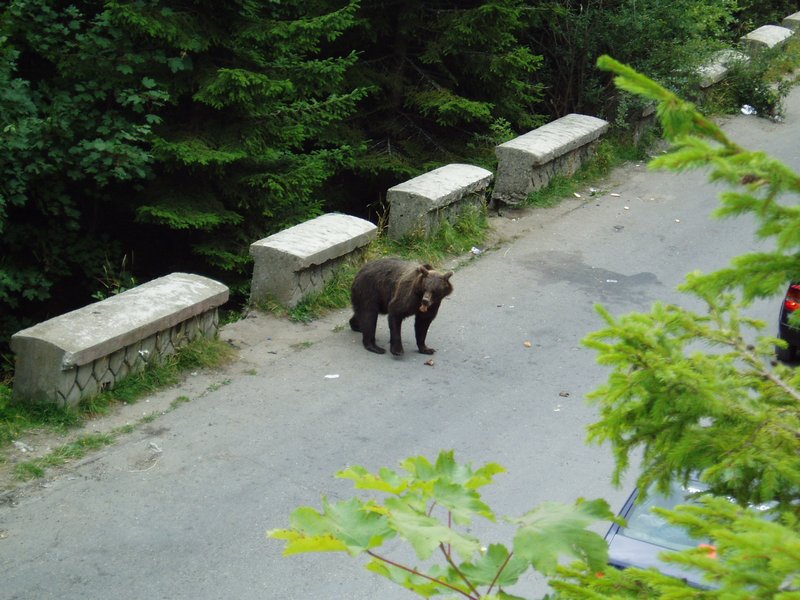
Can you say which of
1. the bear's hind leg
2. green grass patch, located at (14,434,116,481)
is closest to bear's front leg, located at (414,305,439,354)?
the bear's hind leg

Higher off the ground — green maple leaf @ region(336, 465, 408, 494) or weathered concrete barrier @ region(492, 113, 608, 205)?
green maple leaf @ region(336, 465, 408, 494)

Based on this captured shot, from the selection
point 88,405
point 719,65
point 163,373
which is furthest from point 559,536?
point 719,65

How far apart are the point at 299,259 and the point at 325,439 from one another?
8.64ft

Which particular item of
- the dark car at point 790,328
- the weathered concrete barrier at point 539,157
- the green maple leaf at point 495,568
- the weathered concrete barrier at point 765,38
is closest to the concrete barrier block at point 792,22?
the weathered concrete barrier at point 765,38

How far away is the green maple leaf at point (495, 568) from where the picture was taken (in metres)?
2.62

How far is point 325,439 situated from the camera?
27.2 ft

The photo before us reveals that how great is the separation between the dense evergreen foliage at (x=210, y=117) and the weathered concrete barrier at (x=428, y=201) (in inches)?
50.0

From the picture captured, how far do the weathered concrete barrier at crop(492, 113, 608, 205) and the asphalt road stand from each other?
154 centimetres

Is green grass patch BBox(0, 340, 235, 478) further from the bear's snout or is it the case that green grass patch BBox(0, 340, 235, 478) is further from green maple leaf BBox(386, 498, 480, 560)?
green maple leaf BBox(386, 498, 480, 560)

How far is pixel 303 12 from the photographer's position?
14703 millimetres

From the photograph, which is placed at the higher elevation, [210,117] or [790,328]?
[210,117]

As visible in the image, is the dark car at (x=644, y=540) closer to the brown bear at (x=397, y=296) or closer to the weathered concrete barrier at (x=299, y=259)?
the brown bear at (x=397, y=296)

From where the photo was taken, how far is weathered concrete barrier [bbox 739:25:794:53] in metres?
21.1

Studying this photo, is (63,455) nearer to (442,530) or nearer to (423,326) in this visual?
(423,326)
